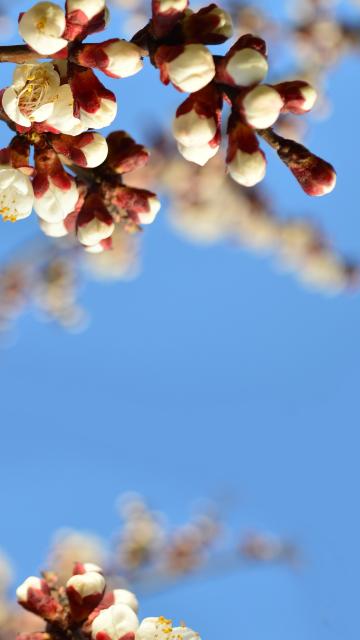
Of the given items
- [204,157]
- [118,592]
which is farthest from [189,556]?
[204,157]

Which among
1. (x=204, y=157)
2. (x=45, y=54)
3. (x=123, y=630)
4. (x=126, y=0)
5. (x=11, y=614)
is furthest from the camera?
(x=126, y=0)

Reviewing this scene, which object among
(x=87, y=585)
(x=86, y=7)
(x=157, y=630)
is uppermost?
(x=86, y=7)

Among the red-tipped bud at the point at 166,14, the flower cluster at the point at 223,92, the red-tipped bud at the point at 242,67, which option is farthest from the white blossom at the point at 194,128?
the red-tipped bud at the point at 166,14

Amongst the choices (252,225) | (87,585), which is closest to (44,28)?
(87,585)

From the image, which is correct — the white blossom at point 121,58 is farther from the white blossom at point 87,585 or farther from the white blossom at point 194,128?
the white blossom at point 87,585

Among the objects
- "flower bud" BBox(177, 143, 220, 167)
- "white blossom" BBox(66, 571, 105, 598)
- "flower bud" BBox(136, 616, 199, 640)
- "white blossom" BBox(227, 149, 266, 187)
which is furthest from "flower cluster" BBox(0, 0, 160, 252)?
"flower bud" BBox(136, 616, 199, 640)

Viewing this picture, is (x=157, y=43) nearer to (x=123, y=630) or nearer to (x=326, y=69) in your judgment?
(x=123, y=630)

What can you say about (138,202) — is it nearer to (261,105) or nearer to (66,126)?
(66,126)
